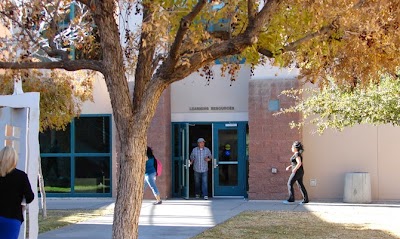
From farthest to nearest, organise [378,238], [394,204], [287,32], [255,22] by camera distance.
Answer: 1. [394,204]
2. [378,238]
3. [287,32]
4. [255,22]

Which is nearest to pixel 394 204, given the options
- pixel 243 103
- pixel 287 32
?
pixel 243 103

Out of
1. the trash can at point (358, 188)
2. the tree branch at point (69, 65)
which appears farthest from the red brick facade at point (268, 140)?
the tree branch at point (69, 65)

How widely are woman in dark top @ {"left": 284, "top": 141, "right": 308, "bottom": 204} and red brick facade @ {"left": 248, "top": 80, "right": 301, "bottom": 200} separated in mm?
861

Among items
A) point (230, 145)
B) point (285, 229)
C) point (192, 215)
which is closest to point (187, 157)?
point (230, 145)

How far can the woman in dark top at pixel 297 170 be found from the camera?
745 inches

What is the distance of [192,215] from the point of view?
1675cm

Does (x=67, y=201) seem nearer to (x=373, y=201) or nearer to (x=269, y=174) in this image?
(x=269, y=174)

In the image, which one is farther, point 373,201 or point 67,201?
point 67,201

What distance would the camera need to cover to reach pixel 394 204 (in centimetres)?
1942

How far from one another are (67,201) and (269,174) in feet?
20.1

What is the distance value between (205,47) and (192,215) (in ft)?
26.2

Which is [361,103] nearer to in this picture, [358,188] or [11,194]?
[11,194]

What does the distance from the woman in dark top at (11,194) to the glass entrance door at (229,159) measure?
13.4 meters

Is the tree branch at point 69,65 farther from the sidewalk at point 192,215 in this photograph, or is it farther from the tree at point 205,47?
the sidewalk at point 192,215
